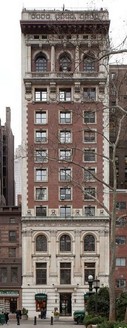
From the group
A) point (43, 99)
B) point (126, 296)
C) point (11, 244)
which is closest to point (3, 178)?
point (11, 244)

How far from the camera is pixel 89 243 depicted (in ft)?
289

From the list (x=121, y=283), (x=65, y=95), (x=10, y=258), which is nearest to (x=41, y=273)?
(x=121, y=283)

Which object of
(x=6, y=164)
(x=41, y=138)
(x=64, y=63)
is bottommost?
(x=41, y=138)

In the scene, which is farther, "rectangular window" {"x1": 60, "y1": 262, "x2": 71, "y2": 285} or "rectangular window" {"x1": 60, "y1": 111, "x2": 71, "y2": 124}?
"rectangular window" {"x1": 60, "y1": 111, "x2": 71, "y2": 124}

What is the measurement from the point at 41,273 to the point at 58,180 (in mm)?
10721

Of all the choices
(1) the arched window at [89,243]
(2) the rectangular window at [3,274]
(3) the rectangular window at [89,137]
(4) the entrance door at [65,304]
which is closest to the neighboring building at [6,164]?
(2) the rectangular window at [3,274]

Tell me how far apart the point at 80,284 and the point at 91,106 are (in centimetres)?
2017

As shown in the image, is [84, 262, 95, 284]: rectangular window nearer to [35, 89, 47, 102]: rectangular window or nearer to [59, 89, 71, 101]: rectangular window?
[59, 89, 71, 101]: rectangular window

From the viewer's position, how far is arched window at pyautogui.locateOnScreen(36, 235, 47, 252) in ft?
289

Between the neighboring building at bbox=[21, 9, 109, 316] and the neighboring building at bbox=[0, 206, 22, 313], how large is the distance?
1024cm

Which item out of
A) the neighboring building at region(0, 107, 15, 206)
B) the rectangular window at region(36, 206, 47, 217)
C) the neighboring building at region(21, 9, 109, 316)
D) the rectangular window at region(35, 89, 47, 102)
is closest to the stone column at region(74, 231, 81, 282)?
the neighboring building at region(21, 9, 109, 316)

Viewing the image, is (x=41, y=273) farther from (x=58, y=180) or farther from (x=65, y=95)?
(x=65, y=95)

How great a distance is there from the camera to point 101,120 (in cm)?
8938

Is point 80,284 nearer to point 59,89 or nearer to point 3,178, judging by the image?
point 59,89
